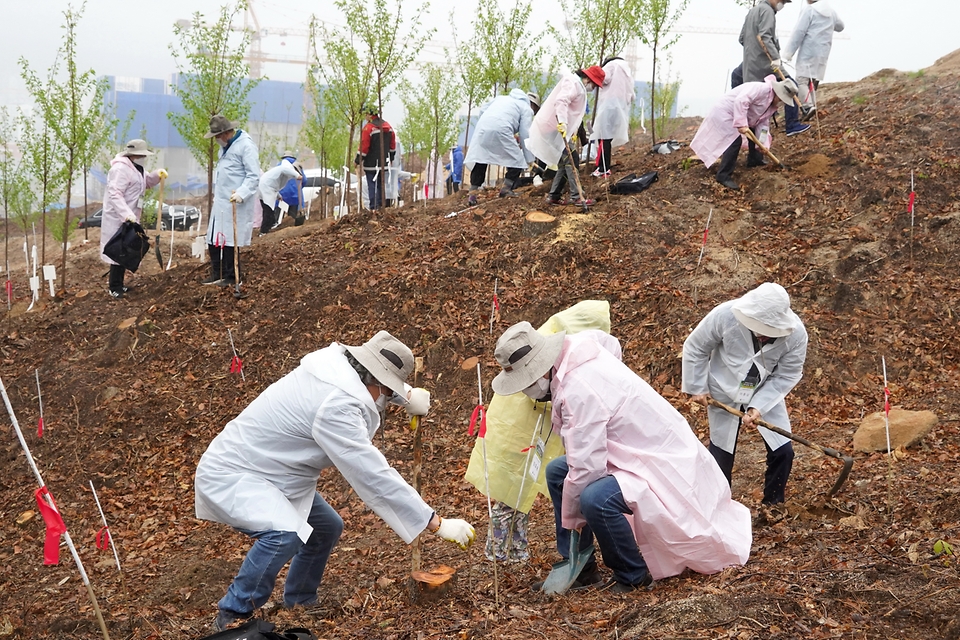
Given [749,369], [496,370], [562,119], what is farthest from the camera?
[562,119]

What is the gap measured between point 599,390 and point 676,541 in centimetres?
77

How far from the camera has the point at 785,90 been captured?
8.95 m

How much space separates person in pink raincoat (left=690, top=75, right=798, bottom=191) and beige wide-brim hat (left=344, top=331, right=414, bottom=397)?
20.9 feet

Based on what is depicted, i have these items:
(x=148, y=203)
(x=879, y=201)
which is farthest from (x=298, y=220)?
(x=879, y=201)

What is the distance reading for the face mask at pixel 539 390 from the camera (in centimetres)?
389

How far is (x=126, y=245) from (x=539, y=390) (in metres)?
7.76

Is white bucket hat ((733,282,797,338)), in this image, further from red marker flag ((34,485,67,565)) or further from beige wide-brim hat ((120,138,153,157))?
beige wide-brim hat ((120,138,153,157))

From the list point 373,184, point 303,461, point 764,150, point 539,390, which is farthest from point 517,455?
point 373,184

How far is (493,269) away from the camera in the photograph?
8.92m

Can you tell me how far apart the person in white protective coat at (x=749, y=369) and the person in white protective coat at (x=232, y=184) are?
5.95 m

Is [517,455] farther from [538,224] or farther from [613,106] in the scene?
[613,106]

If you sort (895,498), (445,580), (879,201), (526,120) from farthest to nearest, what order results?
(526,120)
(879,201)
(895,498)
(445,580)

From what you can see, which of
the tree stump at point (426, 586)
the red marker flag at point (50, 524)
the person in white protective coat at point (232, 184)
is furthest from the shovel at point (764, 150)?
the red marker flag at point (50, 524)

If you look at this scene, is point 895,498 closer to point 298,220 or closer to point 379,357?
point 379,357
